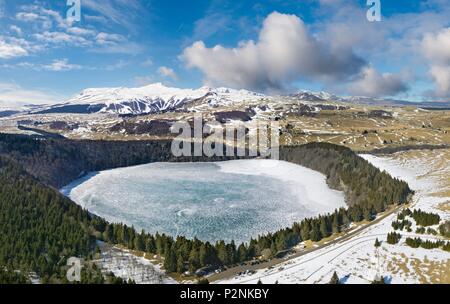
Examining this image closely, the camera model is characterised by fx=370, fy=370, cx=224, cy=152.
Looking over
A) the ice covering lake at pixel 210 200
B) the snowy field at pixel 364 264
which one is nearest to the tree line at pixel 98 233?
the snowy field at pixel 364 264

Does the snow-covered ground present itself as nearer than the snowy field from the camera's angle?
No

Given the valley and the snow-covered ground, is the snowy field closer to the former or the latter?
the valley

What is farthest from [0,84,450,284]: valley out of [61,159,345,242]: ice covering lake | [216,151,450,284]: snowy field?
[61,159,345,242]: ice covering lake

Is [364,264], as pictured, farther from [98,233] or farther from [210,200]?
[210,200]

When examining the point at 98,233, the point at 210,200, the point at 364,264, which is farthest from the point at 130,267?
the point at 210,200

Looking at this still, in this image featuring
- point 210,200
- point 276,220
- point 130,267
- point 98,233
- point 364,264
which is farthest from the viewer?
point 210,200

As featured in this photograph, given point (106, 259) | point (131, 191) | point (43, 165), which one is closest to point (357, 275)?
point (106, 259)

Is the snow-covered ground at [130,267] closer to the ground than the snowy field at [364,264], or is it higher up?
closer to the ground

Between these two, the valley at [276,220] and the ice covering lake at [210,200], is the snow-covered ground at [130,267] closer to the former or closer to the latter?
the valley at [276,220]
